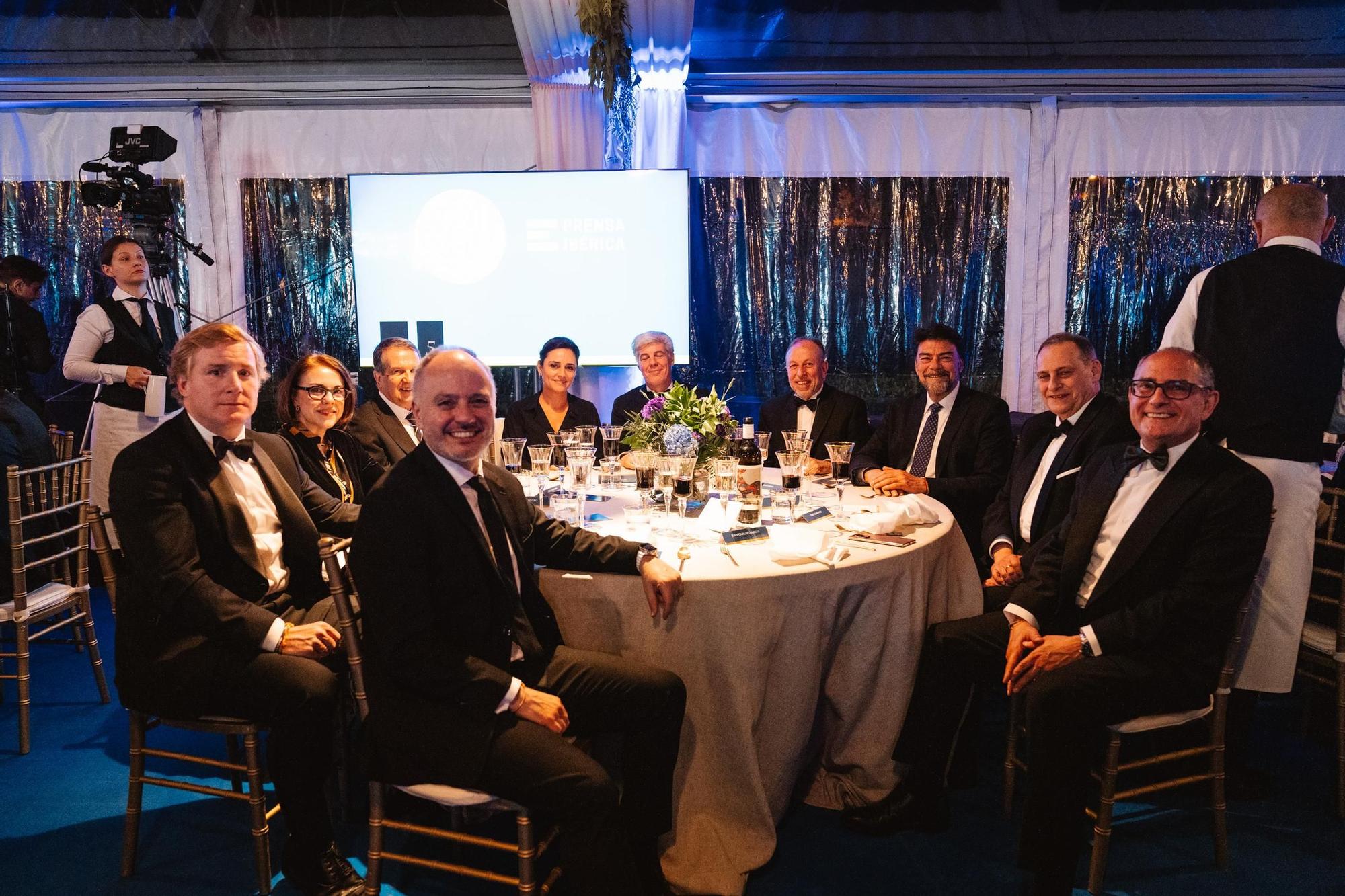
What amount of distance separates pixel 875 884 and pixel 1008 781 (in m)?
0.64

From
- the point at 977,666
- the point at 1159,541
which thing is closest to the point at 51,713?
the point at 977,666

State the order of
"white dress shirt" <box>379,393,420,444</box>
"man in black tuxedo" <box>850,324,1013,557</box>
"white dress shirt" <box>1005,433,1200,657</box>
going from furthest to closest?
"man in black tuxedo" <box>850,324,1013,557</box>, "white dress shirt" <box>379,393,420,444</box>, "white dress shirt" <box>1005,433,1200,657</box>

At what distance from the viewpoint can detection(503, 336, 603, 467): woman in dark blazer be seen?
15.2ft

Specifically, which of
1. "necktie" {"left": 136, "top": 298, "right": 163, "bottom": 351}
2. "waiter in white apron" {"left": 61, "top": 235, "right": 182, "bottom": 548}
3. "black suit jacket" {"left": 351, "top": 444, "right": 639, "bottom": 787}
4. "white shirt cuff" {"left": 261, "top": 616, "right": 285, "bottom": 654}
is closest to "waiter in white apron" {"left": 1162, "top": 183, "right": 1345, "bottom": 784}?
"black suit jacket" {"left": 351, "top": 444, "right": 639, "bottom": 787}

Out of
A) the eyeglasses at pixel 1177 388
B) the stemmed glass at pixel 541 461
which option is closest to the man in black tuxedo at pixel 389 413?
the stemmed glass at pixel 541 461

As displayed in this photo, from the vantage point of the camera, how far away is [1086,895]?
252cm

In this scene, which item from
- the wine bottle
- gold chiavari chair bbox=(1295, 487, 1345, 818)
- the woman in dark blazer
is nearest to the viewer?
gold chiavari chair bbox=(1295, 487, 1345, 818)

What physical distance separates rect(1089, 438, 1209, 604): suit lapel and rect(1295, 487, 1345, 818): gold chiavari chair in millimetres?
858

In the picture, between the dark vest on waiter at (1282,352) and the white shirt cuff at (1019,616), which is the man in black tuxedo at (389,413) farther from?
the dark vest on waiter at (1282,352)

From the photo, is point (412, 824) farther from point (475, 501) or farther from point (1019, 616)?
point (1019, 616)

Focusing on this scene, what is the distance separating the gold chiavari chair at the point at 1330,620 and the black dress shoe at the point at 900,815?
4.48 ft

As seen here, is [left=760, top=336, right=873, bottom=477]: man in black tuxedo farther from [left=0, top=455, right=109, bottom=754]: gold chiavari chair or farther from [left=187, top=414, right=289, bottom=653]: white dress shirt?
[left=0, top=455, right=109, bottom=754]: gold chiavari chair

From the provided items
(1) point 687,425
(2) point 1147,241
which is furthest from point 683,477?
(2) point 1147,241

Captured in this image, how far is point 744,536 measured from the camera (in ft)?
9.20
